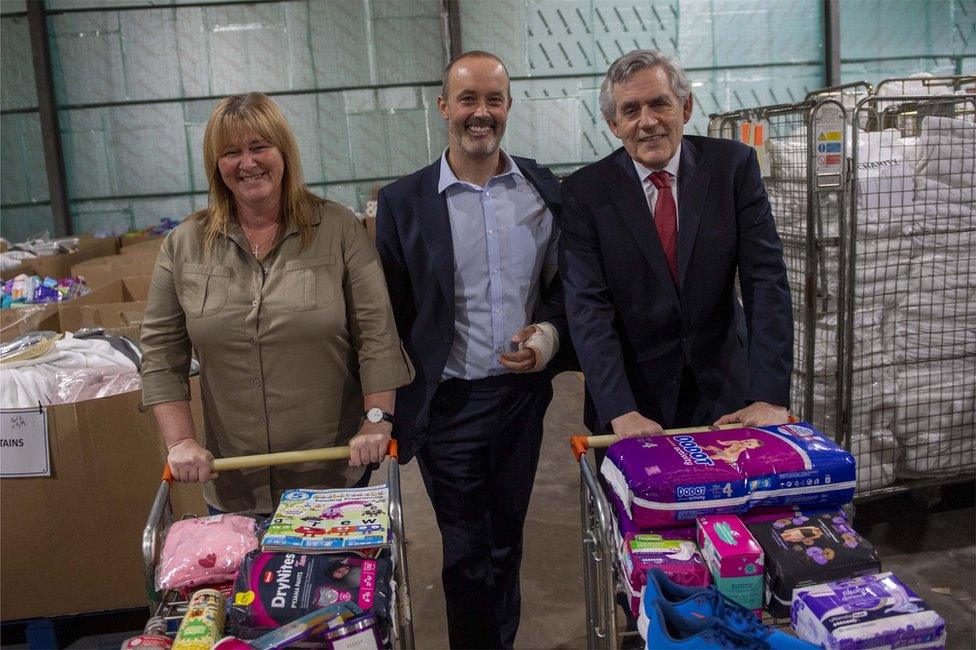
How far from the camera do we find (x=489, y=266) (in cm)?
222

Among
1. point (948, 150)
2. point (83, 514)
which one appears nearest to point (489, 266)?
point (83, 514)

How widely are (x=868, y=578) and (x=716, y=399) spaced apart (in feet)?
2.43

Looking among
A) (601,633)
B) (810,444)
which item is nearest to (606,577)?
(601,633)

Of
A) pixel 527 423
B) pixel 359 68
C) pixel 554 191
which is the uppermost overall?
pixel 359 68

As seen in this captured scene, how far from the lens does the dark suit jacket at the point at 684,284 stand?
2.00 meters

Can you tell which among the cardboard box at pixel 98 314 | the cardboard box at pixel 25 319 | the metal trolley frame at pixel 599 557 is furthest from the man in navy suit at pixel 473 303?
the cardboard box at pixel 25 319

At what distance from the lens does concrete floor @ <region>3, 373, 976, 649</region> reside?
117 inches

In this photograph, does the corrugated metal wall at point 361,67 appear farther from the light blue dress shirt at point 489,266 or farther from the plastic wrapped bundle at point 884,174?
the light blue dress shirt at point 489,266

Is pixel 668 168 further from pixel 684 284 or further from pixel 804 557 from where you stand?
pixel 804 557

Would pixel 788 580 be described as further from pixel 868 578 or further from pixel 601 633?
pixel 601 633

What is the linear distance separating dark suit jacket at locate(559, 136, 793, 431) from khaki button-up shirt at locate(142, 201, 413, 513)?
1.70ft

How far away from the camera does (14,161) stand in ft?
27.4

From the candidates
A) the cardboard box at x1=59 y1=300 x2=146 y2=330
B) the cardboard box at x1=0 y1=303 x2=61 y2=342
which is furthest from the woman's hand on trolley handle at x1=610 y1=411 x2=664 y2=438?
the cardboard box at x1=0 y1=303 x2=61 y2=342

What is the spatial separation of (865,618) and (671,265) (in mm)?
980
